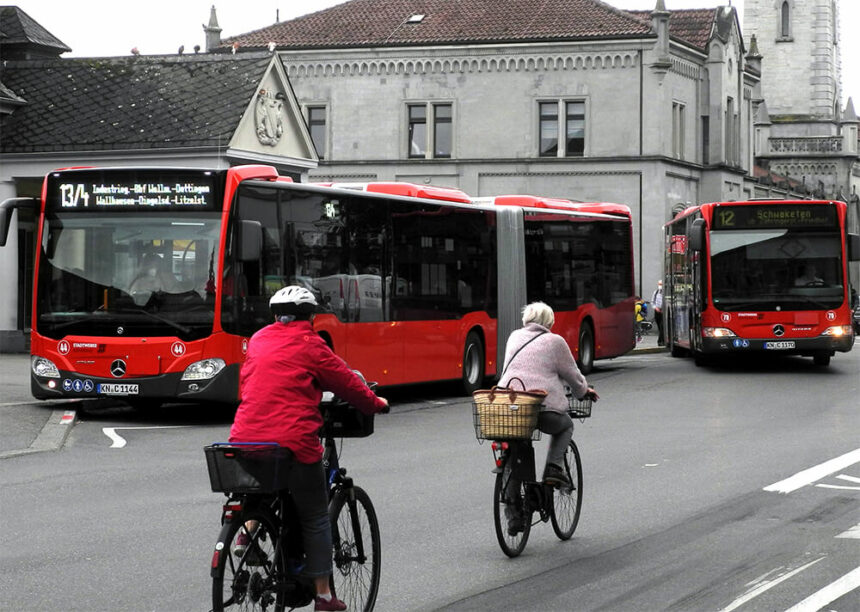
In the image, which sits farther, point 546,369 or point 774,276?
point 774,276

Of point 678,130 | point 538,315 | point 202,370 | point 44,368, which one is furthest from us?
point 678,130

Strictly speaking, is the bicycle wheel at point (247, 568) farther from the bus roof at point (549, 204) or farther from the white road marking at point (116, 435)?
the bus roof at point (549, 204)

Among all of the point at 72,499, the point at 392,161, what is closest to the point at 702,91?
the point at 392,161

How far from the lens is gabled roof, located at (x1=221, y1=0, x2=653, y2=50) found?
53.0 metres

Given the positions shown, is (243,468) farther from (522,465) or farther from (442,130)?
(442,130)

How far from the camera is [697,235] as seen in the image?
28.6 meters

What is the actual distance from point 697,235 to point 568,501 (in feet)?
61.6

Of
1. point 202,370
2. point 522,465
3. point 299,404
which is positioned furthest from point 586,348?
point 299,404

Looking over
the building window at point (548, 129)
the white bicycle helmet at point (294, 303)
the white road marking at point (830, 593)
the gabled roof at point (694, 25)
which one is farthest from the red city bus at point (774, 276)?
the gabled roof at point (694, 25)

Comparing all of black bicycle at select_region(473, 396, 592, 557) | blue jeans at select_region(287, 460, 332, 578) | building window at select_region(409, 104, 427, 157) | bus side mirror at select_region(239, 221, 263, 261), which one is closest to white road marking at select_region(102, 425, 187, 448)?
bus side mirror at select_region(239, 221, 263, 261)

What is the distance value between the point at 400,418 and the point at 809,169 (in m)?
81.7

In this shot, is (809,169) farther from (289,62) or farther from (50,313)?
(50,313)

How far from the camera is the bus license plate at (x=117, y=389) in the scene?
18406mm

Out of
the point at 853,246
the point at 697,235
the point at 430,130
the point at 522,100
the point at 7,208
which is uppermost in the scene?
the point at 522,100
